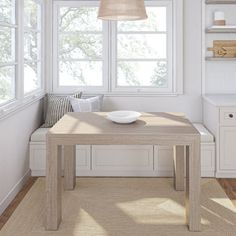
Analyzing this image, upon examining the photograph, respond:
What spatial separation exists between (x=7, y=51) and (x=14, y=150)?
932mm

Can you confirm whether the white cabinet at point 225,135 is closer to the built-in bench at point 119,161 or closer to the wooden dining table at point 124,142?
the built-in bench at point 119,161

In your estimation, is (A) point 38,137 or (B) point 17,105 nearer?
(B) point 17,105

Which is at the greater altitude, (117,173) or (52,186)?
(52,186)

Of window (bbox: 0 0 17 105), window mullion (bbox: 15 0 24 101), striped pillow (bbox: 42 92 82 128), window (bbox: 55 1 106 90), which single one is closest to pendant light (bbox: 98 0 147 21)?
window (bbox: 0 0 17 105)

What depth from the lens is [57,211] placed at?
10.6 ft

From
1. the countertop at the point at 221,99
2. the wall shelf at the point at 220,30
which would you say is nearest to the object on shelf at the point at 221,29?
the wall shelf at the point at 220,30

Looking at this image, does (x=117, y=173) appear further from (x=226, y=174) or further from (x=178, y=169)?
(x=226, y=174)

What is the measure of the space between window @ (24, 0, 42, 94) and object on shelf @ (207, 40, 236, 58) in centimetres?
213

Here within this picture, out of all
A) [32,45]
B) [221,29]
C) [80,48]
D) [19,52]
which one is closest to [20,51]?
[19,52]

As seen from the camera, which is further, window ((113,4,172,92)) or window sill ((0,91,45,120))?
window ((113,4,172,92))

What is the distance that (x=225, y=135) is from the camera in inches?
179

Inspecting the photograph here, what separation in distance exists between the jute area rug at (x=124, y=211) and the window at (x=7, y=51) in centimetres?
100

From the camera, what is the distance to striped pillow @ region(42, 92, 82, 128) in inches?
199

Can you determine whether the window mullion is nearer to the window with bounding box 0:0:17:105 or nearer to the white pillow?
the window with bounding box 0:0:17:105
